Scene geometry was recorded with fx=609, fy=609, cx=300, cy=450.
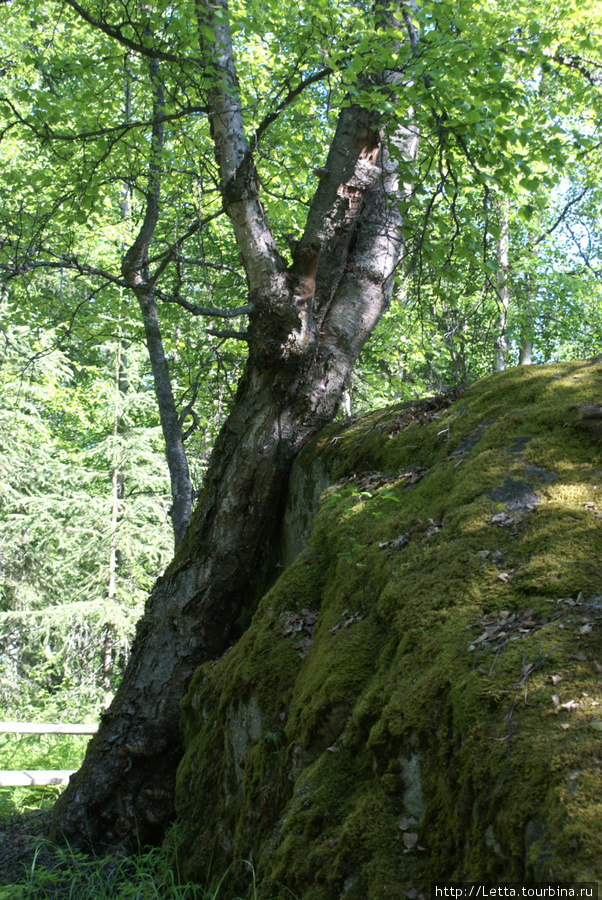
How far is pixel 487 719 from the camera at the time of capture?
6.39 feet

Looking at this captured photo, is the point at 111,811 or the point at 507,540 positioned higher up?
the point at 507,540

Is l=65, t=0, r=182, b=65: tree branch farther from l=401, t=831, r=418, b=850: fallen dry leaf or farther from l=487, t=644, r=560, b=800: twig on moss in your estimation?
l=401, t=831, r=418, b=850: fallen dry leaf

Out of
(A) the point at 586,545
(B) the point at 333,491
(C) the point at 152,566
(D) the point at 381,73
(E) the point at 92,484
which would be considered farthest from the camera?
(E) the point at 92,484

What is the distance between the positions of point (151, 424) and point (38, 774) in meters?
10.9

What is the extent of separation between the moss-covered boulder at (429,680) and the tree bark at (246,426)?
528 mm

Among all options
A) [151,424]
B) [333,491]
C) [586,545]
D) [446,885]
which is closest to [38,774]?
[333,491]

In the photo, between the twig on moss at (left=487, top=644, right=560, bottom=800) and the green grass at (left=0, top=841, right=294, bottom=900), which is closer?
the twig on moss at (left=487, top=644, right=560, bottom=800)

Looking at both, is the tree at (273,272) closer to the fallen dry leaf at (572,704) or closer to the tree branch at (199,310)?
the tree branch at (199,310)

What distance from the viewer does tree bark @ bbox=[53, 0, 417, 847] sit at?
4.34 meters

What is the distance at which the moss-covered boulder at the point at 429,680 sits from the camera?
5.89ft

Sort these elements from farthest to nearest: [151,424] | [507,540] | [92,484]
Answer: [151,424], [92,484], [507,540]

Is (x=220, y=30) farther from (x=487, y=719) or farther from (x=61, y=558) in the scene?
(x=61, y=558)

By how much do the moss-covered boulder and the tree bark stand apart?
1.73 ft

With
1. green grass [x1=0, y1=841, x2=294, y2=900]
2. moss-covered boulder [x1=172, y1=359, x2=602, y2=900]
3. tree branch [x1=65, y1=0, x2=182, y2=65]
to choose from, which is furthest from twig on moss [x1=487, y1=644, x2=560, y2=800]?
tree branch [x1=65, y1=0, x2=182, y2=65]
